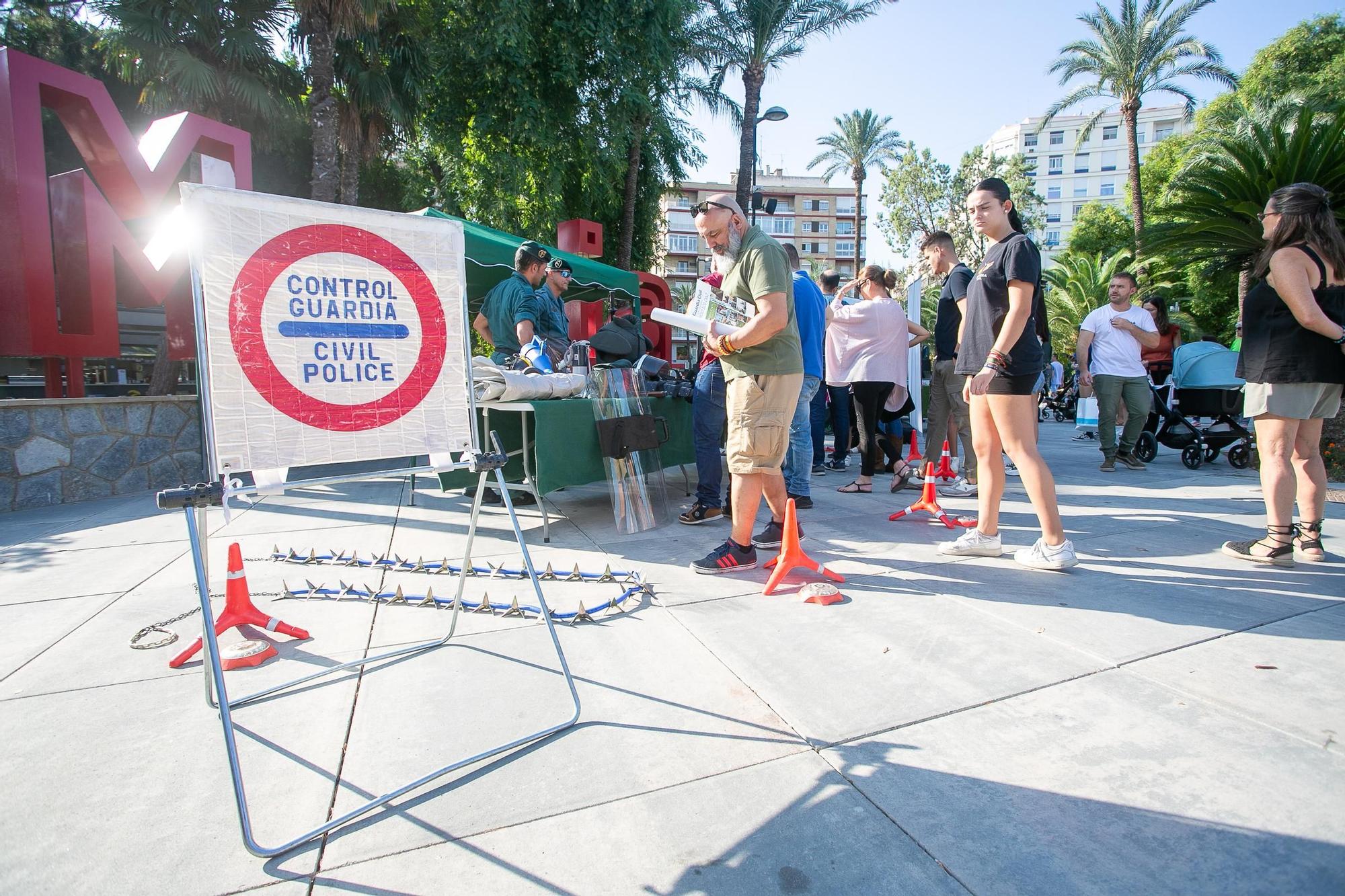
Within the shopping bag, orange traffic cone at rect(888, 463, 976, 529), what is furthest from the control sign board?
the shopping bag

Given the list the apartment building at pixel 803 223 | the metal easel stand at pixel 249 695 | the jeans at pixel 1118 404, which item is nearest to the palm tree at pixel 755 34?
the jeans at pixel 1118 404

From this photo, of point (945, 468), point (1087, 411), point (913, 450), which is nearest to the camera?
point (945, 468)

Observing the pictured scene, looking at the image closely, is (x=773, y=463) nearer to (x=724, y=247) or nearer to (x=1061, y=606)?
(x=724, y=247)

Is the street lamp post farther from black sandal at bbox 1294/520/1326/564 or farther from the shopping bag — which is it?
black sandal at bbox 1294/520/1326/564

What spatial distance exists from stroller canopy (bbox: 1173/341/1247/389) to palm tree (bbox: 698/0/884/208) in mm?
14386

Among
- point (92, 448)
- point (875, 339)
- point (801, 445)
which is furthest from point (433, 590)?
point (92, 448)

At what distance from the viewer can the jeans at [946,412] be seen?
555 cm

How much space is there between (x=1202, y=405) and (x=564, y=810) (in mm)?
7895

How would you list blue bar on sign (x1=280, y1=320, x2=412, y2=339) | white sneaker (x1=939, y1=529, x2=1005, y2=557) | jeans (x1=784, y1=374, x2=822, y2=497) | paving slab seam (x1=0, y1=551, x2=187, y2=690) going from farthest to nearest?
jeans (x1=784, y1=374, x2=822, y2=497)
white sneaker (x1=939, y1=529, x2=1005, y2=557)
paving slab seam (x1=0, y1=551, x2=187, y2=690)
blue bar on sign (x1=280, y1=320, x2=412, y2=339)

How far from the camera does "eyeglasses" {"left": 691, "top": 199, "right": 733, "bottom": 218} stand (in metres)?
3.39

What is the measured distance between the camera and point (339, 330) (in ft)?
6.89

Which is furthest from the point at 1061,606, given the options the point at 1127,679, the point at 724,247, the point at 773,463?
the point at 724,247

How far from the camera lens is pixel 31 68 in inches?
234

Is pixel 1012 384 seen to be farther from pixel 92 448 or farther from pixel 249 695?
pixel 92 448
